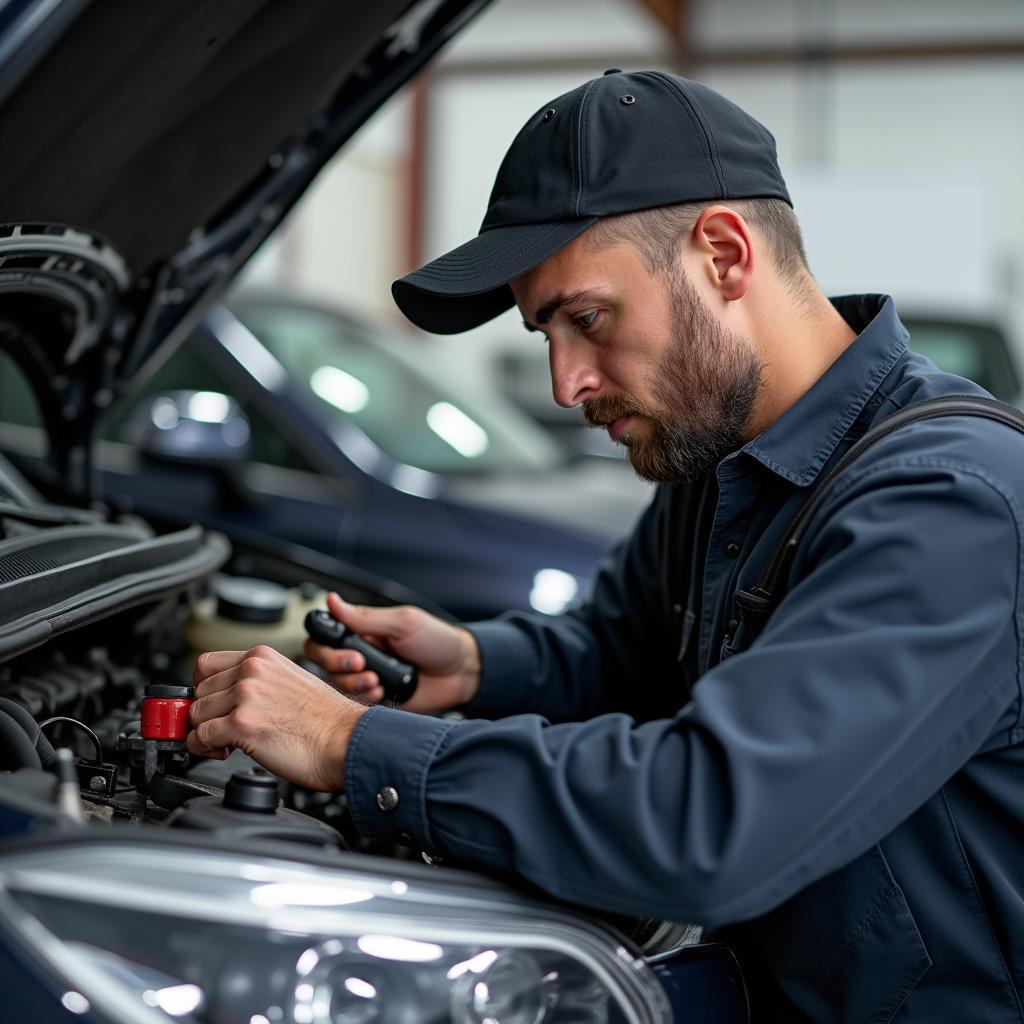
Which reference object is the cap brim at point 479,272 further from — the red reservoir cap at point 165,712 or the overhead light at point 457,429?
the overhead light at point 457,429

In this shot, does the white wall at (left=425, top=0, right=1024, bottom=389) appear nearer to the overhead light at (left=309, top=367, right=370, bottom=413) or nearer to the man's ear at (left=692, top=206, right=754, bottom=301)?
the overhead light at (left=309, top=367, right=370, bottom=413)

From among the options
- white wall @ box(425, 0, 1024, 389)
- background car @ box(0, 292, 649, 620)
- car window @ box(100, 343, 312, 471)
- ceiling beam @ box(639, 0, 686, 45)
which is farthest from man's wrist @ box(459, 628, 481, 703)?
ceiling beam @ box(639, 0, 686, 45)

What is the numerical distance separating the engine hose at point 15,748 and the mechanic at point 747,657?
6.0 inches

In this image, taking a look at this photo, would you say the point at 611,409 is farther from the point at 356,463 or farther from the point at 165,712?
the point at 356,463

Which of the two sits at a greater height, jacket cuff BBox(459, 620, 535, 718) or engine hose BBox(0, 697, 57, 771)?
engine hose BBox(0, 697, 57, 771)

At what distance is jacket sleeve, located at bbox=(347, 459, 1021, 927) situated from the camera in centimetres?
106

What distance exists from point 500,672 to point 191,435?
1.70 metres

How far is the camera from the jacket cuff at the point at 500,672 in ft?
6.13

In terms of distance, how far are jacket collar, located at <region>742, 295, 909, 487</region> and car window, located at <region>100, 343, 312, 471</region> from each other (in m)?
2.29

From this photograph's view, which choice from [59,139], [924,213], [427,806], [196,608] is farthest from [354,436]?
[924,213]

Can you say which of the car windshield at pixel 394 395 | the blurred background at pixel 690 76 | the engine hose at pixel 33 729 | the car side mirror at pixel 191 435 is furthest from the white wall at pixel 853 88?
the engine hose at pixel 33 729

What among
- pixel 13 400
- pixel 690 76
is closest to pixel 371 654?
pixel 13 400

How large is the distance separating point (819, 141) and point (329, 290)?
467 cm

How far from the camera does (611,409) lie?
1498 mm
